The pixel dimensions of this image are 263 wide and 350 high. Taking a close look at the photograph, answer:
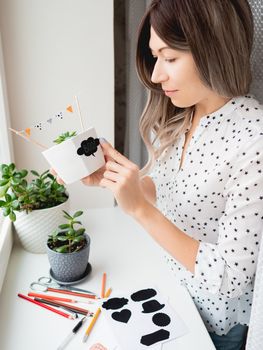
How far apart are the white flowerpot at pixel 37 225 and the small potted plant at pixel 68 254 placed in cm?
7

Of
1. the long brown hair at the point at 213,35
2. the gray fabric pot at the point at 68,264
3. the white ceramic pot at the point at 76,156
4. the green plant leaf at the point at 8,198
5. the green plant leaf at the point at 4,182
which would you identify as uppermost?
the long brown hair at the point at 213,35

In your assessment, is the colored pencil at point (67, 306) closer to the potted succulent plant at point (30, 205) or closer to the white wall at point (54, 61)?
the potted succulent plant at point (30, 205)

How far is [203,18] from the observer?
763 mm

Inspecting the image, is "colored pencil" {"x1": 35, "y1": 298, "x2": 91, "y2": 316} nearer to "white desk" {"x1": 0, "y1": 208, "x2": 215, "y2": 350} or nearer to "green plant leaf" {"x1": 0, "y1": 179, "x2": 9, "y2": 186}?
"white desk" {"x1": 0, "y1": 208, "x2": 215, "y2": 350}

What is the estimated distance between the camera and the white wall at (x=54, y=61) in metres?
1.09

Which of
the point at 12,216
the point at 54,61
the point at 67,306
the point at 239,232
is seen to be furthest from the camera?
the point at 54,61

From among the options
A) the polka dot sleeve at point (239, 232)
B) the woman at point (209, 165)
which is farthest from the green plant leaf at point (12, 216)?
the polka dot sleeve at point (239, 232)

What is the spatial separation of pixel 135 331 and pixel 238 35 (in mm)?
642

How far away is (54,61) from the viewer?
1138 millimetres

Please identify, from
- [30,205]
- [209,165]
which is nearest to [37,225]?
[30,205]

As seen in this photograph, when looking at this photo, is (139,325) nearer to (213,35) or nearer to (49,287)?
(49,287)

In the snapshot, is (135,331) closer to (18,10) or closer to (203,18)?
(203,18)

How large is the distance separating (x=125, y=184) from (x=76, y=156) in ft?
0.38

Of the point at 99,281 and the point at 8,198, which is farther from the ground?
the point at 8,198
